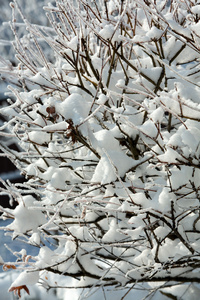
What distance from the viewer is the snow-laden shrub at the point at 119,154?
174cm

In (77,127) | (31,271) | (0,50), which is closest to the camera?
(77,127)

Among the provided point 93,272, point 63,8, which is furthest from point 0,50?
point 93,272

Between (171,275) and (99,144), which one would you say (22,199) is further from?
(171,275)

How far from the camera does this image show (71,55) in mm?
2297

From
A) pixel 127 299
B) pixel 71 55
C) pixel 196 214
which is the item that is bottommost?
pixel 127 299

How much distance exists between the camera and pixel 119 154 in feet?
6.48

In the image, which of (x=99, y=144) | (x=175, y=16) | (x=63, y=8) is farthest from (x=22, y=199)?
(x=175, y=16)

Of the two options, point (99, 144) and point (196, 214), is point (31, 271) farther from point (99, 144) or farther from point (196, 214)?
point (196, 214)

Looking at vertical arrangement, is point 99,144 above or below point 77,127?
below

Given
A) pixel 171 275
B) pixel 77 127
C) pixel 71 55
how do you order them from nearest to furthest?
pixel 77 127, pixel 71 55, pixel 171 275

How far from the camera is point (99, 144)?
1979 mm

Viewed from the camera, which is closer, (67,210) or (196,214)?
(196,214)

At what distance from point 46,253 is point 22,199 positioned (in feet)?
1.28

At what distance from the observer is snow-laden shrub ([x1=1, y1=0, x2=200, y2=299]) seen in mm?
1744
